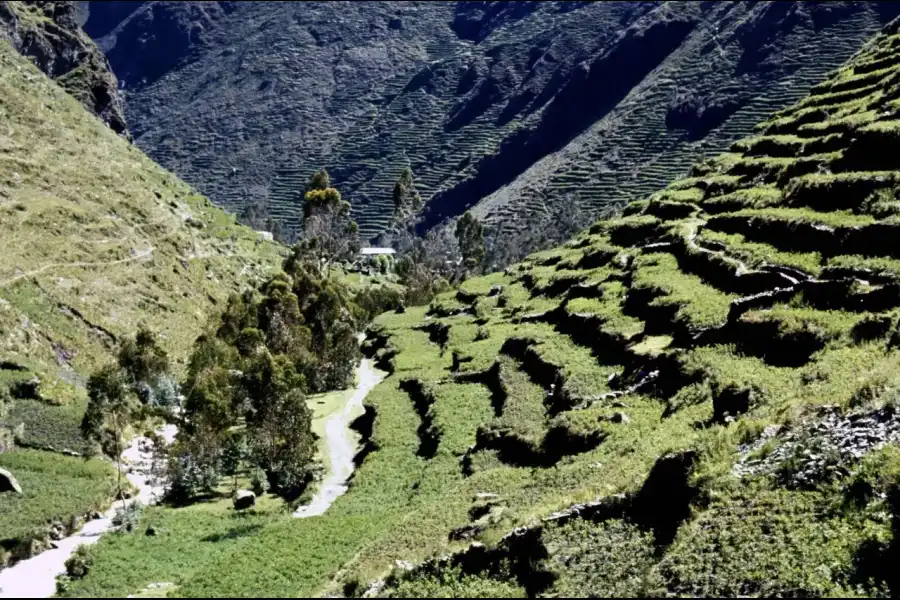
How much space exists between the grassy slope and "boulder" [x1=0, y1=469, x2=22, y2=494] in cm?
65

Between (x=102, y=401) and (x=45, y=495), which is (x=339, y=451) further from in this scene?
(x=45, y=495)

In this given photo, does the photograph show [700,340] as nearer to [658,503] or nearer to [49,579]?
[658,503]

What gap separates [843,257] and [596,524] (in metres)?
22.9

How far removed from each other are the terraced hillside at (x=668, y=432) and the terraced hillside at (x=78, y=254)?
22.8 meters

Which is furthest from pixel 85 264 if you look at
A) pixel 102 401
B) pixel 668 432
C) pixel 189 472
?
pixel 668 432

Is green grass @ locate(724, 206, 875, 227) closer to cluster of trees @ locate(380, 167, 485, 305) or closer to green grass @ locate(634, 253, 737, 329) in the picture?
green grass @ locate(634, 253, 737, 329)

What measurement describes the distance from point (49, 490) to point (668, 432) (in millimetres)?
33632

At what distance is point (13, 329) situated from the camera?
2280 inches

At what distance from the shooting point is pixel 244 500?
4284 centimetres

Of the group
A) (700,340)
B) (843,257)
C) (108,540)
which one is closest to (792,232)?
(843,257)

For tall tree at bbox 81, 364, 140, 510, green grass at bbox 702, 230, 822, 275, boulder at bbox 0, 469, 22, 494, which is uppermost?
green grass at bbox 702, 230, 822, 275

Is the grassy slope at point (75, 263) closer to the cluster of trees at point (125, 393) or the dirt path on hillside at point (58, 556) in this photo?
the dirt path on hillside at point (58, 556)

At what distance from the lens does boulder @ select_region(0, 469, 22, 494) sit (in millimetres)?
40250

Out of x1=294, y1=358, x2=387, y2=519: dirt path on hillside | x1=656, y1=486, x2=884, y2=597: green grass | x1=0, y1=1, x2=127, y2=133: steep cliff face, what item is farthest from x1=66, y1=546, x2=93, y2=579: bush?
x1=0, y1=1, x2=127, y2=133: steep cliff face
